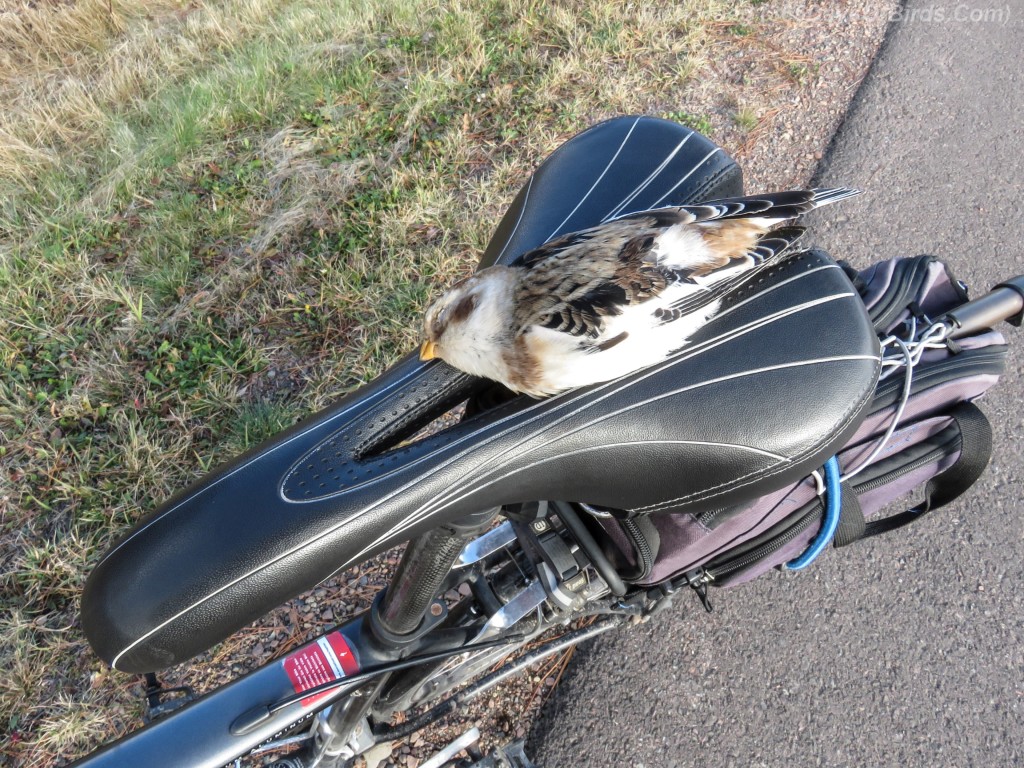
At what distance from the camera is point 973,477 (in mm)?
2176

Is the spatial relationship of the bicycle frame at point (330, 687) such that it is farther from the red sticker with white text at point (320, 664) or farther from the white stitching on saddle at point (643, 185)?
the white stitching on saddle at point (643, 185)

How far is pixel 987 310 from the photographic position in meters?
2.13

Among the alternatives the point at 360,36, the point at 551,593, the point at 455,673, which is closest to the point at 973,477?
the point at 551,593

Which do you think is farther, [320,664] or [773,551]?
[773,551]

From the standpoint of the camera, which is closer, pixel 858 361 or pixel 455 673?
pixel 858 361

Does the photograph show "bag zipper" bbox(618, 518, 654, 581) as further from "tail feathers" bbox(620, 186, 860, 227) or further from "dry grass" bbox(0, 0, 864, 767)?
"dry grass" bbox(0, 0, 864, 767)

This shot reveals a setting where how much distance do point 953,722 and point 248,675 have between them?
246cm

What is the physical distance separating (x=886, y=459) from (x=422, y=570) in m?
1.53

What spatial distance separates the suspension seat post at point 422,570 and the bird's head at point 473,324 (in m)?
0.37

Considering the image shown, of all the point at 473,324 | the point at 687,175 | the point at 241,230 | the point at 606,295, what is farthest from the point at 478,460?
the point at 241,230

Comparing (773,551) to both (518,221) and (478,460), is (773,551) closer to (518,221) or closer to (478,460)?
(478,460)

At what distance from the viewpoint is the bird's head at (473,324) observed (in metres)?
1.66

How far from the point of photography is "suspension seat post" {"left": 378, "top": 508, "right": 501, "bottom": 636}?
1663 mm

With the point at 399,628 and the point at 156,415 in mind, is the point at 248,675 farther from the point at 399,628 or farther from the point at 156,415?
the point at 156,415
